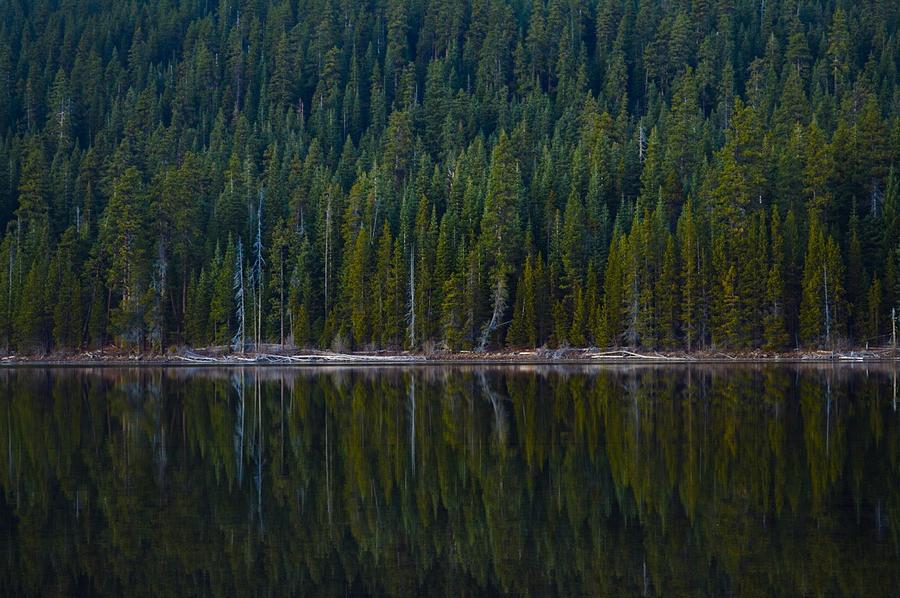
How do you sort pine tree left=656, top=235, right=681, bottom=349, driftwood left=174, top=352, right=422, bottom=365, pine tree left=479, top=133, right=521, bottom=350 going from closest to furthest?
pine tree left=656, top=235, right=681, bottom=349, driftwood left=174, top=352, right=422, bottom=365, pine tree left=479, top=133, right=521, bottom=350

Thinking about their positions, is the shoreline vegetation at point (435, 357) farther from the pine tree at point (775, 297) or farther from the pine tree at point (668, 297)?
the pine tree at point (668, 297)

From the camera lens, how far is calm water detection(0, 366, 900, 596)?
15047 millimetres

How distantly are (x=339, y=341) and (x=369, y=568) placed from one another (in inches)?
2972

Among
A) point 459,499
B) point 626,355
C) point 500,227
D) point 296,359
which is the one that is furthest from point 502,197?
point 459,499

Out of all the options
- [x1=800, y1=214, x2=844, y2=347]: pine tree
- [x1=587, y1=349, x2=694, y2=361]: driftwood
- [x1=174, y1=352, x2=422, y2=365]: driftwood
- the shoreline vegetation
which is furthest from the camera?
[x1=174, y1=352, x2=422, y2=365]: driftwood

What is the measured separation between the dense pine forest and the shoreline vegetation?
1324mm

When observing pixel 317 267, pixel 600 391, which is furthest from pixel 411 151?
pixel 600 391

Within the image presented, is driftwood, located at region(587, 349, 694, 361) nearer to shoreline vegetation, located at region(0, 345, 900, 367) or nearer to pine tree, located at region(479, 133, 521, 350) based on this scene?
shoreline vegetation, located at region(0, 345, 900, 367)

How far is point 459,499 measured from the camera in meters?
20.2

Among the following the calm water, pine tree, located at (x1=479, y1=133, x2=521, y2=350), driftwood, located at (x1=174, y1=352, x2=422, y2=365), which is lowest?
driftwood, located at (x1=174, y1=352, x2=422, y2=365)

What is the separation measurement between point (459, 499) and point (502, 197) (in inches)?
2809

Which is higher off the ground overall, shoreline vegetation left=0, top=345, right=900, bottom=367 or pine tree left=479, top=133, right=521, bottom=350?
pine tree left=479, top=133, right=521, bottom=350

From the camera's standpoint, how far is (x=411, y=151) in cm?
12556

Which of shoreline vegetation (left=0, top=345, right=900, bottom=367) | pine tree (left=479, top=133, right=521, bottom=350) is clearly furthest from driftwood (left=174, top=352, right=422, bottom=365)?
pine tree (left=479, top=133, right=521, bottom=350)
